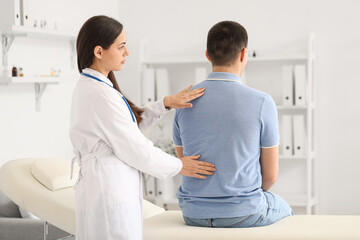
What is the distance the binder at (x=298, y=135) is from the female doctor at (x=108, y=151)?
2.25 meters

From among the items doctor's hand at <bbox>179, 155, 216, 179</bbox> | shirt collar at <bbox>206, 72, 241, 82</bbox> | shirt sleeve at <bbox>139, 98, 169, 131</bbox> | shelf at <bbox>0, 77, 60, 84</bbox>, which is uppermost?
shirt collar at <bbox>206, 72, 241, 82</bbox>

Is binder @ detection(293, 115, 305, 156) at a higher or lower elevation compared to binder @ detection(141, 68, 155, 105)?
lower

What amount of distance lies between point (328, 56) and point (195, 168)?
8.46ft

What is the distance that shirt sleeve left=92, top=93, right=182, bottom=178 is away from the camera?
1701mm

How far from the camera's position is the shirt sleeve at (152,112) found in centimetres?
200

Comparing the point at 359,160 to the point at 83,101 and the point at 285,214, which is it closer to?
the point at 285,214

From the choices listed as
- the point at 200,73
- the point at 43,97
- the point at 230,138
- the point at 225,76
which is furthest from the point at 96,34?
the point at 200,73

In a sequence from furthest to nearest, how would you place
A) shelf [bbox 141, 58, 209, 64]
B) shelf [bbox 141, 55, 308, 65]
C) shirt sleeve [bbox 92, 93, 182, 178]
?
shelf [bbox 141, 58, 209, 64] → shelf [bbox 141, 55, 308, 65] → shirt sleeve [bbox 92, 93, 182, 178]

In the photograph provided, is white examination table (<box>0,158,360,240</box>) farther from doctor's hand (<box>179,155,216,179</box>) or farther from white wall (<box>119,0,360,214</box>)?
white wall (<box>119,0,360,214</box>)

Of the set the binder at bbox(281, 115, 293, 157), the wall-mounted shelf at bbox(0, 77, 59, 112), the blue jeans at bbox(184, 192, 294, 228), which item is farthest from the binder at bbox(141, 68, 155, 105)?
the blue jeans at bbox(184, 192, 294, 228)

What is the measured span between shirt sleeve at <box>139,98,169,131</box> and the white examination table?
0.36 meters

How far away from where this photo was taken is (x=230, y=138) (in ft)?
5.71

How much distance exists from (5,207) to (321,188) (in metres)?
2.31

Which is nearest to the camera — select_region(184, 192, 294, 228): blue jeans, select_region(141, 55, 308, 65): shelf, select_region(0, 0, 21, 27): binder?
select_region(184, 192, 294, 228): blue jeans
